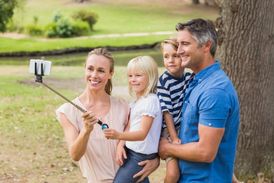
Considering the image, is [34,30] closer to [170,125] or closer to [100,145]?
[100,145]

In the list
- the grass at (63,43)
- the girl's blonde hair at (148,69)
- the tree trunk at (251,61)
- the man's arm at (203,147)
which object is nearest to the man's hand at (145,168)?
the man's arm at (203,147)

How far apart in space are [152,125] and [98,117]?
0.30 m

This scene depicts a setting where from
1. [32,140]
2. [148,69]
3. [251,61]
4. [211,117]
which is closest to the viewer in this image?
[211,117]

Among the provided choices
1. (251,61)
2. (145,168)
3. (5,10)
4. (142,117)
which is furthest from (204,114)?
(5,10)

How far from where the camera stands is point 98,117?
3.55m

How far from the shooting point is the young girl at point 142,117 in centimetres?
349

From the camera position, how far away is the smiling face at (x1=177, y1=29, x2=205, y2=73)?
325cm

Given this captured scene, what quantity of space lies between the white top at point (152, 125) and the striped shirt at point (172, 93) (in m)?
0.05

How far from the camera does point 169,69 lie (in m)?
3.60

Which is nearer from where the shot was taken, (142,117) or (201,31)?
(201,31)

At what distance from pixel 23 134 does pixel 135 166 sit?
6.90 m

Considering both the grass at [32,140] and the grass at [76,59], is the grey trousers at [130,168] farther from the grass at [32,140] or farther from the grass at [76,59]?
the grass at [76,59]

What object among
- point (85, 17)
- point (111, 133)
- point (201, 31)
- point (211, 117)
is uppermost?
point (85, 17)

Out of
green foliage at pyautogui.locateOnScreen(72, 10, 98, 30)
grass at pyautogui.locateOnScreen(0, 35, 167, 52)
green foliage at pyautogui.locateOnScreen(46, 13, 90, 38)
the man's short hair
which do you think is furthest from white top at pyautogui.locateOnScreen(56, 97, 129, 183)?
green foliage at pyautogui.locateOnScreen(72, 10, 98, 30)
